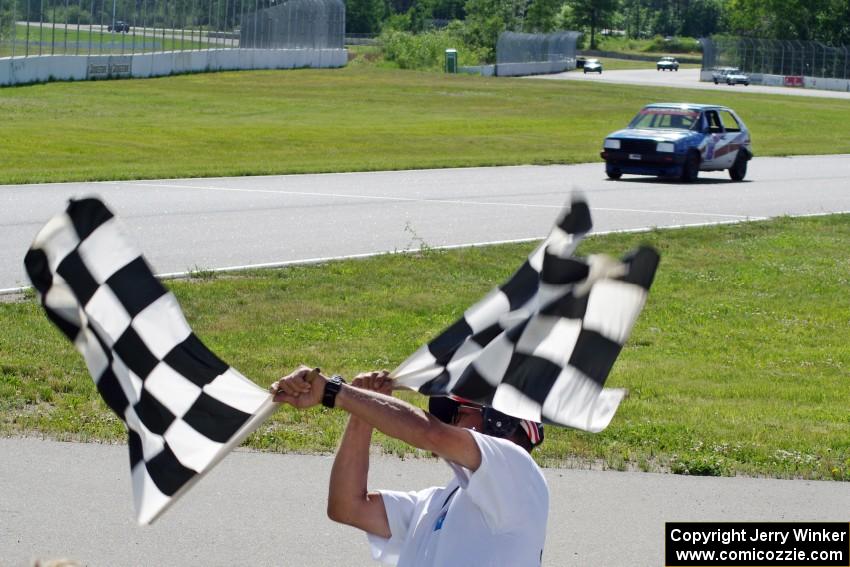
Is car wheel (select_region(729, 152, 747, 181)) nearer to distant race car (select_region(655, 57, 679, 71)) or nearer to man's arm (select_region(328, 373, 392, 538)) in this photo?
man's arm (select_region(328, 373, 392, 538))

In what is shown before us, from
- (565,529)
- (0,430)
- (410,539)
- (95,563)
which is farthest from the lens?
(0,430)

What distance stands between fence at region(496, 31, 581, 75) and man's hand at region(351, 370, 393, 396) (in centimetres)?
8940

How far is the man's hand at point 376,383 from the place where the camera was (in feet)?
12.0

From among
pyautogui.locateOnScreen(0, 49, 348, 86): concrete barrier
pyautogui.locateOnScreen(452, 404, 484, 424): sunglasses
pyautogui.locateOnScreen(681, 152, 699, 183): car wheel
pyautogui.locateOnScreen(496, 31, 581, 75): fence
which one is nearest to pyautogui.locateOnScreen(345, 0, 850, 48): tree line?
pyautogui.locateOnScreen(496, 31, 581, 75): fence

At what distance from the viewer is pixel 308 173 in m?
25.5

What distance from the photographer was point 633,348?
10.4 metres

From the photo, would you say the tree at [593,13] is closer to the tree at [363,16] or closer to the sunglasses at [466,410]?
the tree at [363,16]

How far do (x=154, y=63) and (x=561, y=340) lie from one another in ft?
190

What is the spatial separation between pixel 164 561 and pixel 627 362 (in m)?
5.11

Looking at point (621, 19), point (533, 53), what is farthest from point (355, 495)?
point (621, 19)

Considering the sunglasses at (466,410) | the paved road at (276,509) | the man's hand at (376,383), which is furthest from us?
the paved road at (276,509)

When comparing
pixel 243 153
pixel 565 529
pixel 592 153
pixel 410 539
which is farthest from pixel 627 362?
pixel 592 153

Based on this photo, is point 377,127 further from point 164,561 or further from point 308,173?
point 164,561

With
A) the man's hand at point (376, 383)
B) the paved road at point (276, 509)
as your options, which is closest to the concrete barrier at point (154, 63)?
the paved road at point (276, 509)
